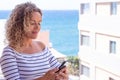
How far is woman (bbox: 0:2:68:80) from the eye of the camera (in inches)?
43.8

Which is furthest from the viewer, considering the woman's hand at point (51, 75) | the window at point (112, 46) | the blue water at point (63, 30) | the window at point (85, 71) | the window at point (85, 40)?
the blue water at point (63, 30)

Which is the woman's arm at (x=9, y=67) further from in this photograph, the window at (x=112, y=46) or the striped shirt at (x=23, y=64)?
the window at (x=112, y=46)

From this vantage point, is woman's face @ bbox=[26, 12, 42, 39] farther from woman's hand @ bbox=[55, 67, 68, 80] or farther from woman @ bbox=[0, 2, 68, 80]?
woman's hand @ bbox=[55, 67, 68, 80]

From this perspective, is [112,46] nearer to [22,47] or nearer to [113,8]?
[113,8]

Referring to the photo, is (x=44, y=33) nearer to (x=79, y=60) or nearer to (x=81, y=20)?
(x=81, y=20)

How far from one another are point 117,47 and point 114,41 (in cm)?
22

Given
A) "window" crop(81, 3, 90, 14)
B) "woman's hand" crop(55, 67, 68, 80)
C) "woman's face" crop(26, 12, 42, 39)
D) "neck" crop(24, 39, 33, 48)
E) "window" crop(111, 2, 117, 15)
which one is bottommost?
"window" crop(81, 3, 90, 14)

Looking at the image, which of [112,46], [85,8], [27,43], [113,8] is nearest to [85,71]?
[85,8]

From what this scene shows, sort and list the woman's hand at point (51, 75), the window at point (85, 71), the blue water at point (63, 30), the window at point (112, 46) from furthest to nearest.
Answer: the blue water at point (63, 30)
the window at point (85, 71)
the window at point (112, 46)
the woman's hand at point (51, 75)

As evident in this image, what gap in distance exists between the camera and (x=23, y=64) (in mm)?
1144

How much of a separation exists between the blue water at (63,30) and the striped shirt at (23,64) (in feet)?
37.9

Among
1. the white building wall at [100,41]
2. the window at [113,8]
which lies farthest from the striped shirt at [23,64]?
the window at [113,8]

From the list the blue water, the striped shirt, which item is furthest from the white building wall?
the striped shirt

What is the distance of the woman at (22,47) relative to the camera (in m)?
1.11
